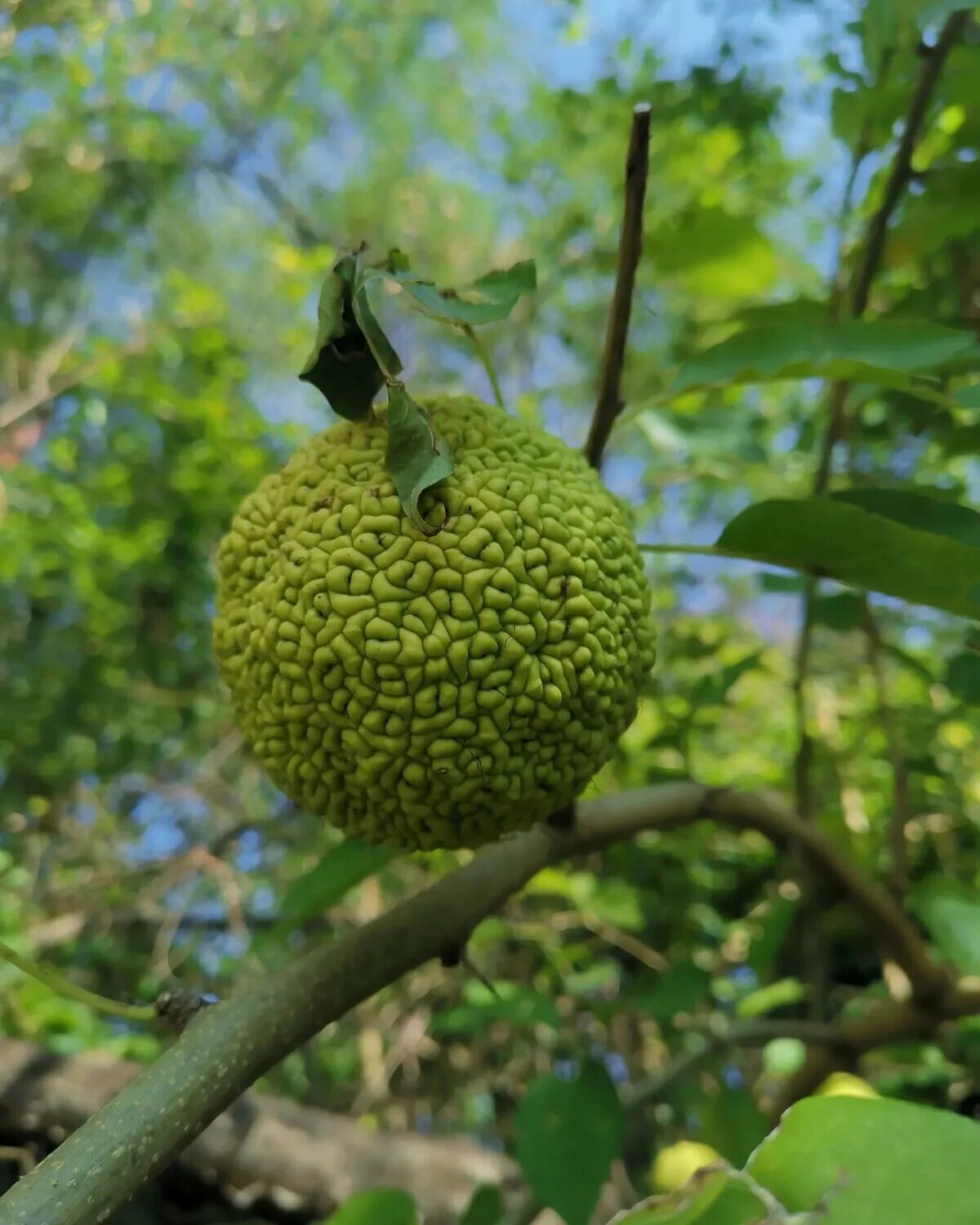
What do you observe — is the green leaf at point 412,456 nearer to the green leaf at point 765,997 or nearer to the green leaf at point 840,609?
the green leaf at point 840,609

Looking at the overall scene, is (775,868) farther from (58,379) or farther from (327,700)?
(58,379)

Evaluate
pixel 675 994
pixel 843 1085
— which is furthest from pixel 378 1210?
pixel 843 1085

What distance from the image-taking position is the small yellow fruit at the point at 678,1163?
1.10 metres

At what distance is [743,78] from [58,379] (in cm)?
206

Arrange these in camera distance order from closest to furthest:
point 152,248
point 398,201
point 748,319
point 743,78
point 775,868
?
point 748,319
point 743,78
point 775,868
point 152,248
point 398,201

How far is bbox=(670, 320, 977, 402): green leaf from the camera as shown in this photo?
2.14 feet

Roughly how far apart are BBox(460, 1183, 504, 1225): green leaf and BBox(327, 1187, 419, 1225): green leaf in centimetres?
21

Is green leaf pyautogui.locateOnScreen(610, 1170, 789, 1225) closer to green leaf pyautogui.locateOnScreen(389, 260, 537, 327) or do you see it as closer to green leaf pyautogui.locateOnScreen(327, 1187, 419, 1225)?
green leaf pyautogui.locateOnScreen(327, 1187, 419, 1225)

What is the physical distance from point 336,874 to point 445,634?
1.10 ft

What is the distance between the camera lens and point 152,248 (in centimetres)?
376

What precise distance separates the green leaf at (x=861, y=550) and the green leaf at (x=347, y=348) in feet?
0.88

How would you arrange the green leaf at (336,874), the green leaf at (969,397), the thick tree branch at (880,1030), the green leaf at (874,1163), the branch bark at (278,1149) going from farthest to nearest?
the branch bark at (278,1149), the thick tree branch at (880,1030), the green leaf at (336,874), the green leaf at (969,397), the green leaf at (874,1163)

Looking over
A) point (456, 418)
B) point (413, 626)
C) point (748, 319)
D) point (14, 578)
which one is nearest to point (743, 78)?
point (748, 319)

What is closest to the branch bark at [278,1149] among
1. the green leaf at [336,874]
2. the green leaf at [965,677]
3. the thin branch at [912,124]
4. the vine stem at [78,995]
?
the green leaf at [336,874]
